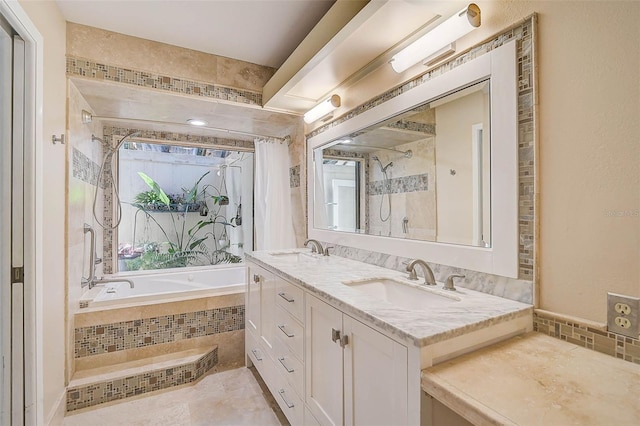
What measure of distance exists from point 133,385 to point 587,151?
2734 millimetres

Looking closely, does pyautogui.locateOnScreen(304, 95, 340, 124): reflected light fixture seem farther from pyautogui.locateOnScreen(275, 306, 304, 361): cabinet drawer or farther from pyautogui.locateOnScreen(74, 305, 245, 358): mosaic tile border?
pyautogui.locateOnScreen(74, 305, 245, 358): mosaic tile border

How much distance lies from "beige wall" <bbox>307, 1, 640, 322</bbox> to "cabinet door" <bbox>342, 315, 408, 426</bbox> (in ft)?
1.96

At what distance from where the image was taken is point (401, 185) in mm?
1769

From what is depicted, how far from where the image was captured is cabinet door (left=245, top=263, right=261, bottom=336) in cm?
210

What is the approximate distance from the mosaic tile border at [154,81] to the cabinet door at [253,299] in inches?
54.1

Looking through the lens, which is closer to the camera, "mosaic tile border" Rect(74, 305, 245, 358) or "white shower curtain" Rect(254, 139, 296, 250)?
"mosaic tile border" Rect(74, 305, 245, 358)

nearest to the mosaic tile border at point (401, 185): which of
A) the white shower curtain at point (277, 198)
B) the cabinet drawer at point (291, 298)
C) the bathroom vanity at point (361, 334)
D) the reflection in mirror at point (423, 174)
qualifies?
the reflection in mirror at point (423, 174)

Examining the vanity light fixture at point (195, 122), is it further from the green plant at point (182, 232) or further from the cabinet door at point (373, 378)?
the cabinet door at point (373, 378)

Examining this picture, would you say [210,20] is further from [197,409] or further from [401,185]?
[197,409]

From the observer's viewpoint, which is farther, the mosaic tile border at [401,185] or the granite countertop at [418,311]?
the mosaic tile border at [401,185]

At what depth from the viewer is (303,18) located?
198 centimetres

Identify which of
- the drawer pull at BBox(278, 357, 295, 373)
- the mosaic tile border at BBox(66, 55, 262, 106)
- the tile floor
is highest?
the mosaic tile border at BBox(66, 55, 262, 106)

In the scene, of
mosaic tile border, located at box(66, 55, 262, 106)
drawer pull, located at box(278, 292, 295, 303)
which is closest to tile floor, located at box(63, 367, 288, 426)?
drawer pull, located at box(278, 292, 295, 303)

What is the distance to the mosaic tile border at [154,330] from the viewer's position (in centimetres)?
219
